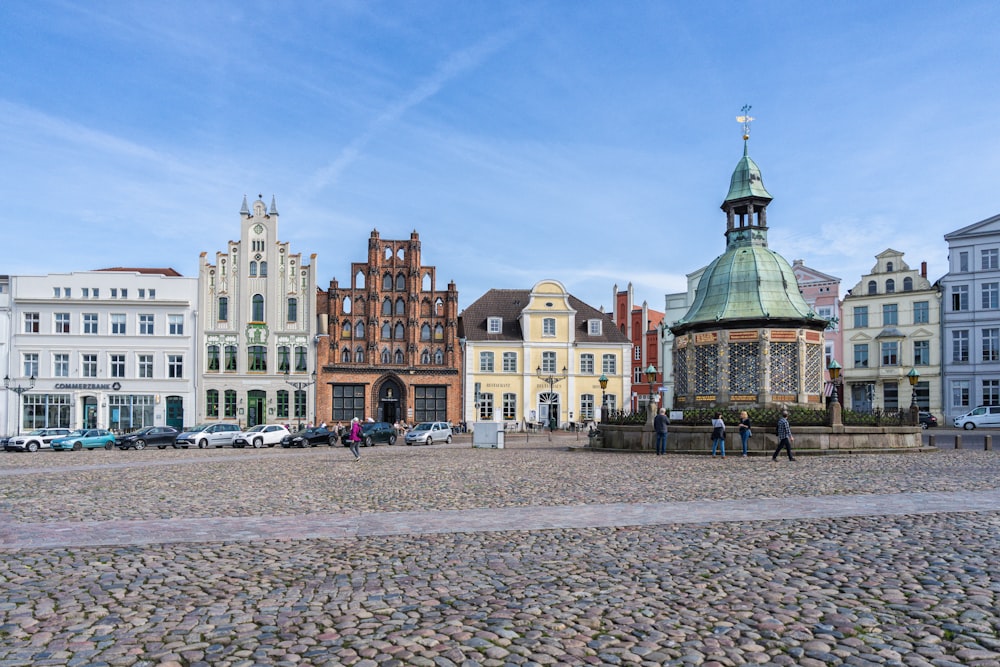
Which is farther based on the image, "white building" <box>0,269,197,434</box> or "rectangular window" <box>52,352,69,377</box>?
"rectangular window" <box>52,352,69,377</box>

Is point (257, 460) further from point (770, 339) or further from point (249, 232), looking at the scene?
point (249, 232)

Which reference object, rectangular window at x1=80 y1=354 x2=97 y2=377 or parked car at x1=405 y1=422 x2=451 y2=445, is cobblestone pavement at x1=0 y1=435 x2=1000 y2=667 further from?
rectangular window at x1=80 y1=354 x2=97 y2=377

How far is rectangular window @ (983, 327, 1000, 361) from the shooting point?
57.0m

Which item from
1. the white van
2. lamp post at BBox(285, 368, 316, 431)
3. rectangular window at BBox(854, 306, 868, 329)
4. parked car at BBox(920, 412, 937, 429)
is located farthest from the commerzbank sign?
the white van

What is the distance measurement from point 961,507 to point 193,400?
5346 cm

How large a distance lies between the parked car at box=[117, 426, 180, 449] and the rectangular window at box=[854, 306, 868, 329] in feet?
156

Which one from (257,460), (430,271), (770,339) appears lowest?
(257,460)

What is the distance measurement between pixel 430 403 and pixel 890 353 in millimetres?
33387

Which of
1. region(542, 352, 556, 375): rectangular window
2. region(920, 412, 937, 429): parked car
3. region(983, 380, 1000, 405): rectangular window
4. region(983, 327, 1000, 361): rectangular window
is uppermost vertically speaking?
region(983, 327, 1000, 361): rectangular window

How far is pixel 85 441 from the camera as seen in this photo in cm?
4159

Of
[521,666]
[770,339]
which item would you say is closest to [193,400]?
[770,339]

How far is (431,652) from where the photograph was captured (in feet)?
18.7

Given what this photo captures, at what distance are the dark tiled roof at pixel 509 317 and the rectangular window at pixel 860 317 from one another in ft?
55.7

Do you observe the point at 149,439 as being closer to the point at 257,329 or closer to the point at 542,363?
the point at 257,329
